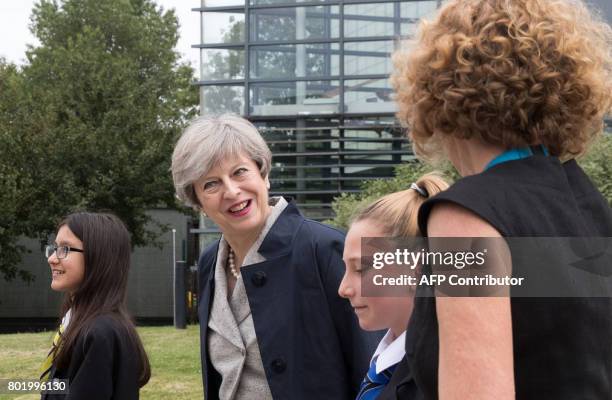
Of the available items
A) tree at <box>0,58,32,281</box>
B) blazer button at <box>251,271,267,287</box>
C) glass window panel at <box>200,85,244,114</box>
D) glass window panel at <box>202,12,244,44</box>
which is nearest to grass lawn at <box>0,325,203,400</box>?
blazer button at <box>251,271,267,287</box>

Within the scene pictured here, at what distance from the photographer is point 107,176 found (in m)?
29.0

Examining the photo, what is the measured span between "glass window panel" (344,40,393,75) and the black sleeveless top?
17.3 m

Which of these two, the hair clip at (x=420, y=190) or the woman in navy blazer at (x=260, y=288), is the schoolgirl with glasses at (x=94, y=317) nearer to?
the woman in navy blazer at (x=260, y=288)

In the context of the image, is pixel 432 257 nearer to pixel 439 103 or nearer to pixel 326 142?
pixel 439 103

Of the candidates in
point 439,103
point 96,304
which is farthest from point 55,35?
point 439,103

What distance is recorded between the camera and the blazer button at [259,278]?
10.3ft

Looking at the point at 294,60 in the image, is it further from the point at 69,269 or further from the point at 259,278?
the point at 259,278

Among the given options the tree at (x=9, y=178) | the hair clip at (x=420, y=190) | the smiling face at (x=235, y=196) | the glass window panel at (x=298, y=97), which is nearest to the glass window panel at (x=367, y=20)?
the glass window panel at (x=298, y=97)

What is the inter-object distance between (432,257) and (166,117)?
30496 mm

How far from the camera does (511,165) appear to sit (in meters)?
1.48

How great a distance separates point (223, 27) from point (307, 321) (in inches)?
660

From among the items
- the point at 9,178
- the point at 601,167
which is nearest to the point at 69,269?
the point at 601,167

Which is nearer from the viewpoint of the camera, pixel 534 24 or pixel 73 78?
pixel 534 24

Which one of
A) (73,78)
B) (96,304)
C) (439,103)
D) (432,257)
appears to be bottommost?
(96,304)
